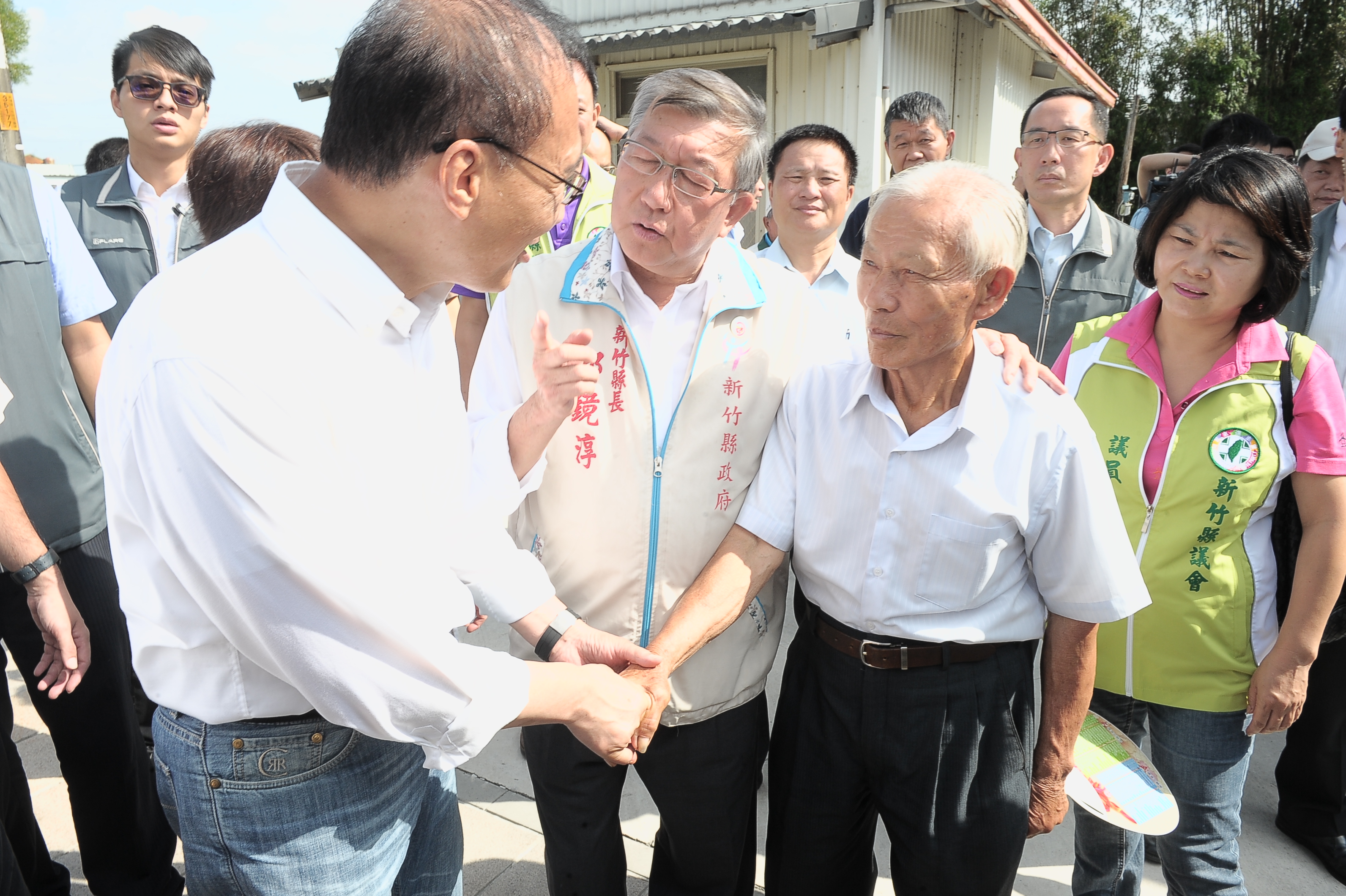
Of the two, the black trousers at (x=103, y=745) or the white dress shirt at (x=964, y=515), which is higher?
the white dress shirt at (x=964, y=515)

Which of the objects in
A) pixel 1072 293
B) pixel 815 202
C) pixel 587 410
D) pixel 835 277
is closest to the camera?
pixel 587 410

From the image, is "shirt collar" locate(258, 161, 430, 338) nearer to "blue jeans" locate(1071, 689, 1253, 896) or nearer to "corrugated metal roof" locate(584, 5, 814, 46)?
"blue jeans" locate(1071, 689, 1253, 896)

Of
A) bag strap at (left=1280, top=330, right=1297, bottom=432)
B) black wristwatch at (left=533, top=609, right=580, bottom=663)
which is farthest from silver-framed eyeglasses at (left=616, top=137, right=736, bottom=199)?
bag strap at (left=1280, top=330, right=1297, bottom=432)

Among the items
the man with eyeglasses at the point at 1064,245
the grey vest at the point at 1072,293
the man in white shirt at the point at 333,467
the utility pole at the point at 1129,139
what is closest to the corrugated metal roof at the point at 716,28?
the man with eyeglasses at the point at 1064,245

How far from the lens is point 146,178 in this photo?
3168 millimetres

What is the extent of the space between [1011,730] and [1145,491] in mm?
701

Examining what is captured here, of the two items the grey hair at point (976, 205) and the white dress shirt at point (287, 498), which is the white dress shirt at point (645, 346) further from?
the white dress shirt at point (287, 498)

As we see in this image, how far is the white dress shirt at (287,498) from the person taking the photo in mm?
949

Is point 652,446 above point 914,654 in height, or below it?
above

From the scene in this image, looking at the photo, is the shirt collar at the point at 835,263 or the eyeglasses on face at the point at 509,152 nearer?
the eyeglasses on face at the point at 509,152

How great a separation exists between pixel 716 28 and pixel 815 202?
5.24m

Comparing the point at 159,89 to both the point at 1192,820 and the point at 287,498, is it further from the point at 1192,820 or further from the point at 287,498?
the point at 1192,820

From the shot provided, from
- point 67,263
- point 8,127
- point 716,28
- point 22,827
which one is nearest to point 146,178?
point 8,127

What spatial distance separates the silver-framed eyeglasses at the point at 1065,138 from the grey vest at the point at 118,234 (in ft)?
10.2
